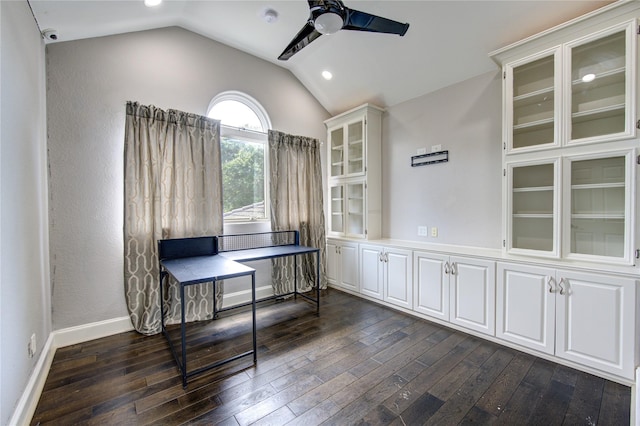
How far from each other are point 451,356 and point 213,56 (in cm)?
419

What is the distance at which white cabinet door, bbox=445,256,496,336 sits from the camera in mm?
2609

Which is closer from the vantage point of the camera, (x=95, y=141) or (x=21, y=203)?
(x=21, y=203)

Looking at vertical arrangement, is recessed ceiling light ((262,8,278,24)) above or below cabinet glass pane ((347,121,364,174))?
above

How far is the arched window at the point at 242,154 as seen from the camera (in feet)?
11.7

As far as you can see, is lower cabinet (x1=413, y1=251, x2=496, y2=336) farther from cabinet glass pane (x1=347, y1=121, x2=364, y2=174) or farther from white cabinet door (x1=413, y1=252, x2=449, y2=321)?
cabinet glass pane (x1=347, y1=121, x2=364, y2=174)

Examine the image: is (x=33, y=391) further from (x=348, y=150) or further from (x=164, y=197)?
(x=348, y=150)

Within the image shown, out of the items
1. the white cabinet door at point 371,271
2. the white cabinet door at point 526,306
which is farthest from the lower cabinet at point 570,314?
the white cabinet door at point 371,271

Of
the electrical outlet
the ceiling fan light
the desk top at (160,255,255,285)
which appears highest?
the ceiling fan light

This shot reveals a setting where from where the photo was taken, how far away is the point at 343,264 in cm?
411

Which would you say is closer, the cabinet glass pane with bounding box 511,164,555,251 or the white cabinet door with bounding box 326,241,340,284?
the cabinet glass pane with bounding box 511,164,555,251

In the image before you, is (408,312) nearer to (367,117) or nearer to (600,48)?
(367,117)

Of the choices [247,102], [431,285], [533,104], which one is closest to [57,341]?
[247,102]

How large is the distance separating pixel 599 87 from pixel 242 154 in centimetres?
370

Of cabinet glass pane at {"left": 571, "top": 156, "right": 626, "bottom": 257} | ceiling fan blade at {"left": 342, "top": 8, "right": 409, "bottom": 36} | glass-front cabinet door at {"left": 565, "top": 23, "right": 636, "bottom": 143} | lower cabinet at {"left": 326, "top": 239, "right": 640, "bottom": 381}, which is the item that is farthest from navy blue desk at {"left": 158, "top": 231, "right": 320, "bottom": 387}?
glass-front cabinet door at {"left": 565, "top": 23, "right": 636, "bottom": 143}
